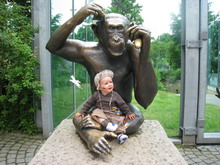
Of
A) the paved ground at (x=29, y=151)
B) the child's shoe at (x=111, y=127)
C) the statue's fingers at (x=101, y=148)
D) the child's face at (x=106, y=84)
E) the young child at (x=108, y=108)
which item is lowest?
the paved ground at (x=29, y=151)

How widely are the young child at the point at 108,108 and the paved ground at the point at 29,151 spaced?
7.32 feet

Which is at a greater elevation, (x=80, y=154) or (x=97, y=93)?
(x=97, y=93)

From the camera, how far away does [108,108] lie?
1.94 meters

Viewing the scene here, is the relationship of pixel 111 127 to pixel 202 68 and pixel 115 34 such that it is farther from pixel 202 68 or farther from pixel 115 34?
pixel 202 68

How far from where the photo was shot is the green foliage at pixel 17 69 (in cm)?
439

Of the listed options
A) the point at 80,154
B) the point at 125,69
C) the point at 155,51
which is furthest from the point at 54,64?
the point at 80,154

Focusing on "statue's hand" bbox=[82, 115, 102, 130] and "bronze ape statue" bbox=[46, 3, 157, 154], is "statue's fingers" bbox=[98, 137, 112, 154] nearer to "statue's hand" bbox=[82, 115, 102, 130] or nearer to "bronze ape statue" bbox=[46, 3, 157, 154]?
"bronze ape statue" bbox=[46, 3, 157, 154]

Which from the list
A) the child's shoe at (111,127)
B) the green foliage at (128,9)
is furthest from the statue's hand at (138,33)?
the green foliage at (128,9)

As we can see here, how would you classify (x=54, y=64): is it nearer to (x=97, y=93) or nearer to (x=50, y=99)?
(x=50, y=99)

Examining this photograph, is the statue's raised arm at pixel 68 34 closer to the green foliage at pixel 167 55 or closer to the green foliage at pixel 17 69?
the green foliage at pixel 17 69

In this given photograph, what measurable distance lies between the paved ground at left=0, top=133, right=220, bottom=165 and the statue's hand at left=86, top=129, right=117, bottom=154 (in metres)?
2.33

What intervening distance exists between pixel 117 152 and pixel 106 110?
1.20 ft

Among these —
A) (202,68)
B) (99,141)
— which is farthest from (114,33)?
(202,68)

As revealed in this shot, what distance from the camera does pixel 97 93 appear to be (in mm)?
1979
